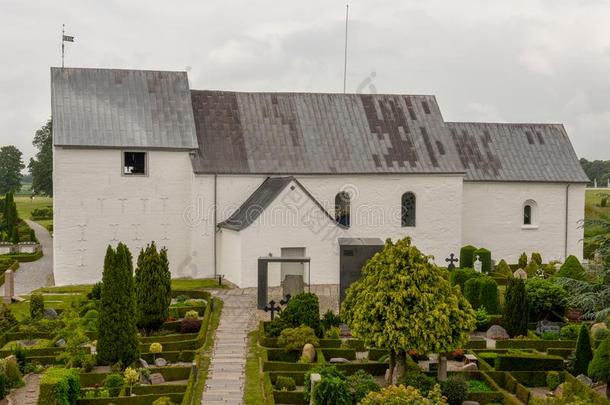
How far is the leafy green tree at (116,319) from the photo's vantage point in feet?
59.8

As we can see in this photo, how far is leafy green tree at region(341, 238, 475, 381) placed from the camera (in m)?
16.6

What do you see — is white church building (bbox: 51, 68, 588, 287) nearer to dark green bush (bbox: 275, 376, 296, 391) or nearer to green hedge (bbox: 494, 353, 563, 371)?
green hedge (bbox: 494, 353, 563, 371)

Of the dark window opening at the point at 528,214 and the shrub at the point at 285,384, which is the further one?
the dark window opening at the point at 528,214

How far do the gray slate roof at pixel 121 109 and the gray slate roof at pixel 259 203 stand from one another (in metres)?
3.20

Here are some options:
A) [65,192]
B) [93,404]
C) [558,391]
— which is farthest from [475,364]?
[65,192]

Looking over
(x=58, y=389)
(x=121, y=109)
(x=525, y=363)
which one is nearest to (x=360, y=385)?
(x=525, y=363)

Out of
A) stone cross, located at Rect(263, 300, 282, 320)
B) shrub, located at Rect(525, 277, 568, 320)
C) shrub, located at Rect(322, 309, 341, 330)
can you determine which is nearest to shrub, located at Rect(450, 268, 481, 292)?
shrub, located at Rect(525, 277, 568, 320)

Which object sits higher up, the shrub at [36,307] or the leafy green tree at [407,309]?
the leafy green tree at [407,309]

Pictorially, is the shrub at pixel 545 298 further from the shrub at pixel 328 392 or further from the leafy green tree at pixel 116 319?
the leafy green tree at pixel 116 319

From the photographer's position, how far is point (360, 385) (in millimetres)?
16078

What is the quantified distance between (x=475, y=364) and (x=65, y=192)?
1816 cm

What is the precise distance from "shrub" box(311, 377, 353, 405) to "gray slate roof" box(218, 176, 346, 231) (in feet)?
45.7

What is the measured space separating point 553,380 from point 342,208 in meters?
15.8

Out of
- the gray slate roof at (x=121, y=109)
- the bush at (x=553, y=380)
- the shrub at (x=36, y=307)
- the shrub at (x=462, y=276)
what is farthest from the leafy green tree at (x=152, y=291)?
the bush at (x=553, y=380)
